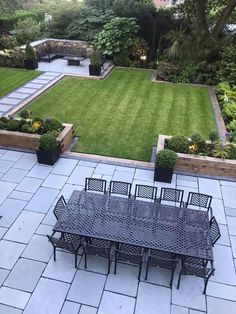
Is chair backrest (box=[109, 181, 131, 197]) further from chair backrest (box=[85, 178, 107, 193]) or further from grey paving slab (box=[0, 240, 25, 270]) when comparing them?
grey paving slab (box=[0, 240, 25, 270])

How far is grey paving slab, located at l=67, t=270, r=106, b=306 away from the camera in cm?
476

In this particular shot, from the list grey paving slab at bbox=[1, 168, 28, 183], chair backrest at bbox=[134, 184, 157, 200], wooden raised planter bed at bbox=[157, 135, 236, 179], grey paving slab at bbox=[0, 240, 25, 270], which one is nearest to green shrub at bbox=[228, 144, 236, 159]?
wooden raised planter bed at bbox=[157, 135, 236, 179]

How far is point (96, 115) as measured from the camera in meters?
11.0

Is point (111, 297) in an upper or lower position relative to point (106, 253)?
lower

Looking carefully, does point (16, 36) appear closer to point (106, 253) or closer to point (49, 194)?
point (49, 194)

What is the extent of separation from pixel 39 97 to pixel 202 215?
9.05 m

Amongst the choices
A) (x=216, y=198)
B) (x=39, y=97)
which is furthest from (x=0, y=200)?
(x=39, y=97)

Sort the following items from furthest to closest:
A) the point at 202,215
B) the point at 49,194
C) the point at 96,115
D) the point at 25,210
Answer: the point at 96,115 → the point at 49,194 → the point at 25,210 → the point at 202,215

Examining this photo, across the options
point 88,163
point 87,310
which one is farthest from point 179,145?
point 87,310

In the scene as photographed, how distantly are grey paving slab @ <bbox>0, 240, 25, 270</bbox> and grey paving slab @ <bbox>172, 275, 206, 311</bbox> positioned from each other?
284cm

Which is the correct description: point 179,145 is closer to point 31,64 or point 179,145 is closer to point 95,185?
point 95,185

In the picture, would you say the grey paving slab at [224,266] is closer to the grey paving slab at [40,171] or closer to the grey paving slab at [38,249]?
the grey paving slab at [38,249]

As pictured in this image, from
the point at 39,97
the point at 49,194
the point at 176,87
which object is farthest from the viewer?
the point at 176,87

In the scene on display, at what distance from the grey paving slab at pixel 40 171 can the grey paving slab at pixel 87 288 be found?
3138 millimetres
